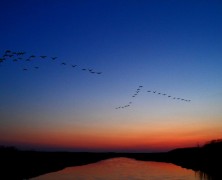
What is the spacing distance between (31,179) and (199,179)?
19556 mm

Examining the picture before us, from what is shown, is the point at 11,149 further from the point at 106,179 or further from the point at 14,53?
the point at 14,53

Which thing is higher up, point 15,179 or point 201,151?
point 201,151

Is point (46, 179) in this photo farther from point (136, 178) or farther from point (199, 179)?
point (199, 179)

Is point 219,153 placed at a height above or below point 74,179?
above

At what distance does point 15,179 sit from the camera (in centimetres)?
2947

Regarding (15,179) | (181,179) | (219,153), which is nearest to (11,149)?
(15,179)

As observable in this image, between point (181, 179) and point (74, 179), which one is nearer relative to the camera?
point (181, 179)

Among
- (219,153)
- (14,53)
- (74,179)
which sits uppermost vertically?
(14,53)

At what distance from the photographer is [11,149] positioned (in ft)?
186

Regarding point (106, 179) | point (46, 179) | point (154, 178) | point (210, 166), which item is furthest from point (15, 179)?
point (210, 166)

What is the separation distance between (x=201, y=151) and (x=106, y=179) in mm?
18383

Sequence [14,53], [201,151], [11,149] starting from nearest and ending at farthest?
[14,53] → [201,151] → [11,149]

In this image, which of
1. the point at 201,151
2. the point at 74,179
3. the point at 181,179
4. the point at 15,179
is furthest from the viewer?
the point at 201,151

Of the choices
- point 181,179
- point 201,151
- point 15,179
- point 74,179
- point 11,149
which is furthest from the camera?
point 11,149
